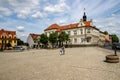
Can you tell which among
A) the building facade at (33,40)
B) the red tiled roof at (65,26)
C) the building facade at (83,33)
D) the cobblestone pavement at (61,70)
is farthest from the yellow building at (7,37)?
the cobblestone pavement at (61,70)

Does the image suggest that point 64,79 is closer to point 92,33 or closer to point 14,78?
point 14,78

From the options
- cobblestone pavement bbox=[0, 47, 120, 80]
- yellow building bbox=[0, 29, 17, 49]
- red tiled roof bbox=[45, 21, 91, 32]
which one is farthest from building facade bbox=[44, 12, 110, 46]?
cobblestone pavement bbox=[0, 47, 120, 80]

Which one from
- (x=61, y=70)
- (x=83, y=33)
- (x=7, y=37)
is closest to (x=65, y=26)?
(x=83, y=33)

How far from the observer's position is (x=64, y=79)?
9406 mm

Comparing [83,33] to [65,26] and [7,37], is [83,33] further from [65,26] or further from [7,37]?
[7,37]

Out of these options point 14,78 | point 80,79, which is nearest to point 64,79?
point 80,79

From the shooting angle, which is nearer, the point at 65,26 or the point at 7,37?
the point at 65,26

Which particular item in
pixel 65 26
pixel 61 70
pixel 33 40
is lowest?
pixel 61 70

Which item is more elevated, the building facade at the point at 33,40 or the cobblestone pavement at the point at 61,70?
the building facade at the point at 33,40

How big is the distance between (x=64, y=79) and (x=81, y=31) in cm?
5877

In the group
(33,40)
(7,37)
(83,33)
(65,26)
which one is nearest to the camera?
(83,33)

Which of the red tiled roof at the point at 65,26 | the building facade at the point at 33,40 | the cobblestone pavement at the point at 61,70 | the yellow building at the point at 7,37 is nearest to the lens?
the cobblestone pavement at the point at 61,70

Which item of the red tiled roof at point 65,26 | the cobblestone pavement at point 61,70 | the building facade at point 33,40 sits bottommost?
the cobblestone pavement at point 61,70

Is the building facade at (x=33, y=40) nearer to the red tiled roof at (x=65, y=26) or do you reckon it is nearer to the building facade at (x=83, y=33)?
the red tiled roof at (x=65, y=26)
